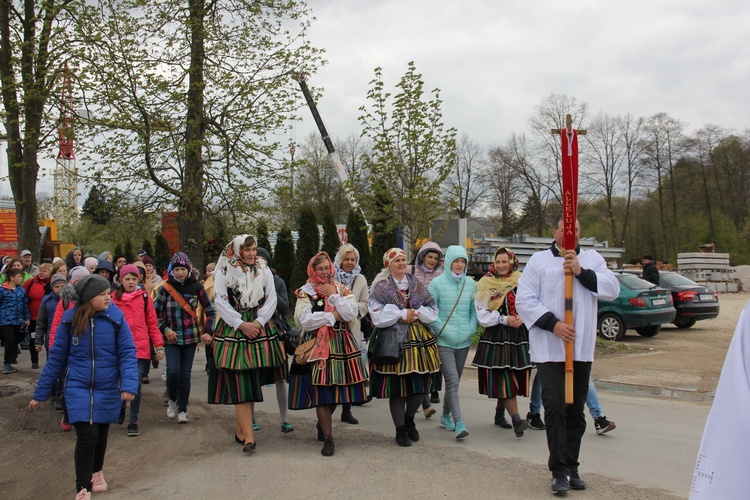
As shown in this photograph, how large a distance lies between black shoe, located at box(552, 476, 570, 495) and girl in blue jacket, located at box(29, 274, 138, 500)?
10.6 feet

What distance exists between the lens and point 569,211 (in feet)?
17.4

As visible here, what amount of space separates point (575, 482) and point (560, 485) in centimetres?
22

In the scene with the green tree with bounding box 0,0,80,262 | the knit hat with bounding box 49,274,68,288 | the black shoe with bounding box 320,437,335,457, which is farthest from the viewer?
the green tree with bounding box 0,0,80,262

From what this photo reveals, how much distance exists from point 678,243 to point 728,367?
52087mm

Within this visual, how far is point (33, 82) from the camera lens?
13.2 metres

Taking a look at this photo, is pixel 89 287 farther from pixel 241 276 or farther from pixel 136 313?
pixel 136 313

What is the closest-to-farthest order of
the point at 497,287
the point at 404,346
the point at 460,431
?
the point at 404,346 < the point at 460,431 < the point at 497,287

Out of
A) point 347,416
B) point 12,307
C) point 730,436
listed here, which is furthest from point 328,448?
point 12,307

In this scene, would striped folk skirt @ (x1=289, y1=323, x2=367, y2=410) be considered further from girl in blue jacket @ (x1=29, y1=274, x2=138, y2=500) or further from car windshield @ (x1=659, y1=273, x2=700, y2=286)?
car windshield @ (x1=659, y1=273, x2=700, y2=286)

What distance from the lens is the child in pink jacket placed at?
7.33 meters

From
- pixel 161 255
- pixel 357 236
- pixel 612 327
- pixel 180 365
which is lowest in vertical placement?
pixel 612 327

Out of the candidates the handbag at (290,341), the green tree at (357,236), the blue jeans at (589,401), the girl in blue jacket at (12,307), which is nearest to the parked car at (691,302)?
the blue jeans at (589,401)

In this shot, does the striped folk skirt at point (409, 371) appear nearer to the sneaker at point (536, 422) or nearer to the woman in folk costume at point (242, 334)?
the woman in folk costume at point (242, 334)

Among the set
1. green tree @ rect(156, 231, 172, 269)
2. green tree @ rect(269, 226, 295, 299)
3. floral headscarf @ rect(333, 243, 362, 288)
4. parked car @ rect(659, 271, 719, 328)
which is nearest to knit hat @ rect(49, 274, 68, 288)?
floral headscarf @ rect(333, 243, 362, 288)
